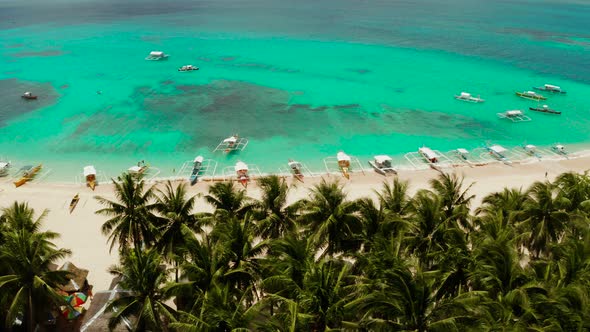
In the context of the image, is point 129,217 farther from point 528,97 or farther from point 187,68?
point 528,97

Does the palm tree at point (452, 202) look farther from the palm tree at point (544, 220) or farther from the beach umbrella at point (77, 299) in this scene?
the beach umbrella at point (77, 299)

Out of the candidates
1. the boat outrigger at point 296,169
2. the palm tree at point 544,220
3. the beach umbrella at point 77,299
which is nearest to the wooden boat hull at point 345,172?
the boat outrigger at point 296,169

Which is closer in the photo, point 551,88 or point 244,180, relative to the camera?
point 244,180

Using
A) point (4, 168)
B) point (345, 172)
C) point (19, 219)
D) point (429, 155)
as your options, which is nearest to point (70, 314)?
point (19, 219)

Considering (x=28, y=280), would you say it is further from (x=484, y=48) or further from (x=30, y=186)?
(x=484, y=48)

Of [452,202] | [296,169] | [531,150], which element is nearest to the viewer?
[452,202]

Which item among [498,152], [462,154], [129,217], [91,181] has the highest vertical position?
[129,217]

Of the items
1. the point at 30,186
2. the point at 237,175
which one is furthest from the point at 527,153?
the point at 30,186
